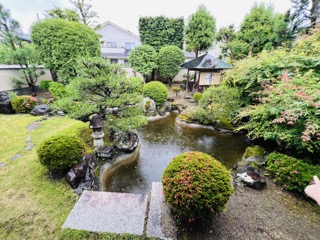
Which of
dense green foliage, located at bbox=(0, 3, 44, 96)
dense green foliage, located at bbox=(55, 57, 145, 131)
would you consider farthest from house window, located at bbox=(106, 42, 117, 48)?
dense green foliage, located at bbox=(55, 57, 145, 131)

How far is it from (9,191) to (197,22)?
17.9m

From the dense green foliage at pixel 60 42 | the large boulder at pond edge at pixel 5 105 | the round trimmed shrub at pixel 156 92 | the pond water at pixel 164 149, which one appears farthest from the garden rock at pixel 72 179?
the round trimmed shrub at pixel 156 92

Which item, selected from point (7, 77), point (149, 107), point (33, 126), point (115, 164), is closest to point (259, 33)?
point (149, 107)

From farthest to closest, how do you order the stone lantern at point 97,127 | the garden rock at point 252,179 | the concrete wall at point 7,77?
the concrete wall at point 7,77 → the stone lantern at point 97,127 → the garden rock at point 252,179

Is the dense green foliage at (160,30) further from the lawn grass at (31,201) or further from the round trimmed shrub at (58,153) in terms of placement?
the round trimmed shrub at (58,153)

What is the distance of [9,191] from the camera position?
3.40m

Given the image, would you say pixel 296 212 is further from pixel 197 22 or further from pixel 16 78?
pixel 197 22

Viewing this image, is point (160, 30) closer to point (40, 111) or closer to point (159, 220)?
point (40, 111)

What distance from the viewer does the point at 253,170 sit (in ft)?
13.5

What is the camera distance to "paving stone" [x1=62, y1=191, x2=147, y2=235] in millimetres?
2629

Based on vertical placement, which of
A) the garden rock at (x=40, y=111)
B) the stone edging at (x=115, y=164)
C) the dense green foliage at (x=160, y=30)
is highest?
the dense green foliage at (x=160, y=30)

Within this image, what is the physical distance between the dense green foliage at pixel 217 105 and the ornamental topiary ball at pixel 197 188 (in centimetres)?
567

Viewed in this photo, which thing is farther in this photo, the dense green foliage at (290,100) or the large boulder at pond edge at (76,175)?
the dense green foliage at (290,100)

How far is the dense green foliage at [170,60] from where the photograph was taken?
556 inches
